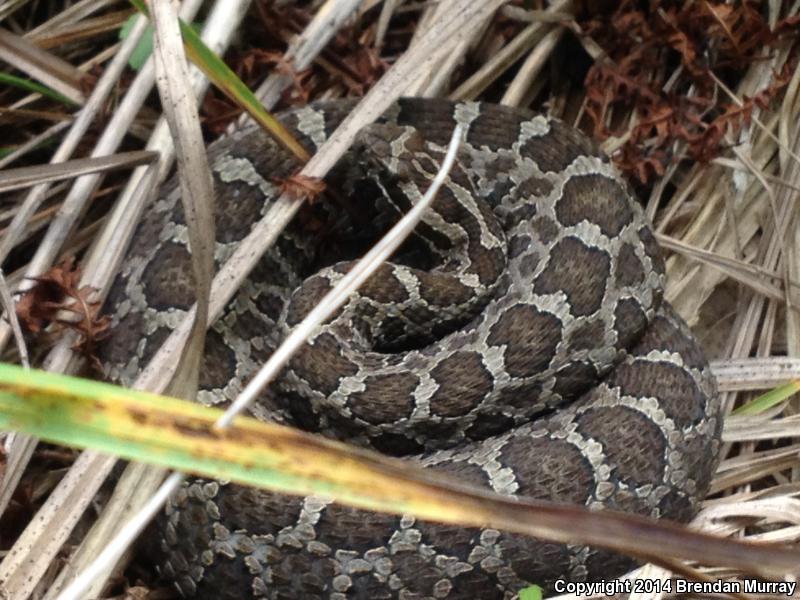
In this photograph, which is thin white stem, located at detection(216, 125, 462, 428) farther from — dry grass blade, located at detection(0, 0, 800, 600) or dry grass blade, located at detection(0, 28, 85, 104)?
dry grass blade, located at detection(0, 28, 85, 104)

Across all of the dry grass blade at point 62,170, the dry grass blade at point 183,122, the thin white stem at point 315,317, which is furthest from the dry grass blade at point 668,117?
the thin white stem at point 315,317

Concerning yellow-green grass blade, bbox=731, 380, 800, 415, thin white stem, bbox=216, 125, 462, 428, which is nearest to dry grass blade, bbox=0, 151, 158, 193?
thin white stem, bbox=216, 125, 462, 428

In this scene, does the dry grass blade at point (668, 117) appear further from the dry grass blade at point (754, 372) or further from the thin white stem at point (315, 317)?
the thin white stem at point (315, 317)

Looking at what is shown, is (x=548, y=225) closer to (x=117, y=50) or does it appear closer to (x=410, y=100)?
(x=410, y=100)

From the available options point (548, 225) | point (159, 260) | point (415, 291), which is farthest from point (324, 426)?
point (548, 225)

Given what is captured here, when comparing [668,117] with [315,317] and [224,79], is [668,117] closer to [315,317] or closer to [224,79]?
[224,79]
